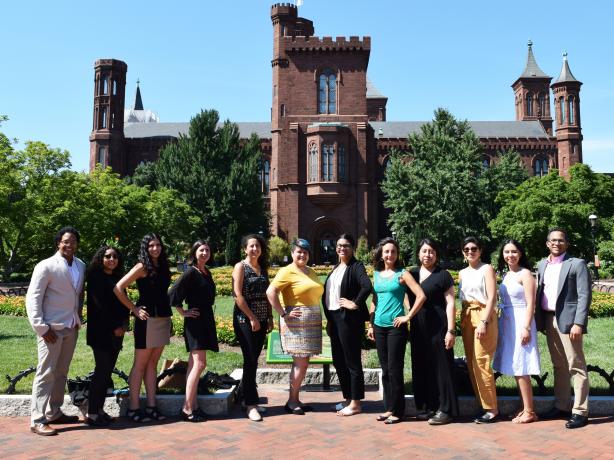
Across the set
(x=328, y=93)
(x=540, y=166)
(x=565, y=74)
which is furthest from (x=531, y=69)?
(x=328, y=93)

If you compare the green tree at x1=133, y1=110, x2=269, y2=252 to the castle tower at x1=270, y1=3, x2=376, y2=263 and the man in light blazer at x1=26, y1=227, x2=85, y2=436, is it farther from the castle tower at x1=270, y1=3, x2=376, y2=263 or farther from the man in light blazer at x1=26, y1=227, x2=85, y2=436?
the man in light blazer at x1=26, y1=227, x2=85, y2=436

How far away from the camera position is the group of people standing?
209 inches

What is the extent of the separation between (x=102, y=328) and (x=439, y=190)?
32.2 m

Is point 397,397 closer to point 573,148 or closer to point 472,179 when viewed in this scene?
point 472,179

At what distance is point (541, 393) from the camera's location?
6031mm

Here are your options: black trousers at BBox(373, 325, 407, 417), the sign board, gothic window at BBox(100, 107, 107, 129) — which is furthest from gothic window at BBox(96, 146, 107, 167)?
black trousers at BBox(373, 325, 407, 417)

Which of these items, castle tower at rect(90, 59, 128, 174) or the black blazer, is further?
castle tower at rect(90, 59, 128, 174)

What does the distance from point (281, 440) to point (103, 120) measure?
5395 cm

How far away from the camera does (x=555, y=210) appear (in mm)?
26359

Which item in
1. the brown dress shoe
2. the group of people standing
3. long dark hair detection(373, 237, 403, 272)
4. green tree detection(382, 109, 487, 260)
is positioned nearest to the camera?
the brown dress shoe

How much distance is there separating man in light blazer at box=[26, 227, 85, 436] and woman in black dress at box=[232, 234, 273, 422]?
1.70 meters

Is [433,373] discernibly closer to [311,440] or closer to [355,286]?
[355,286]

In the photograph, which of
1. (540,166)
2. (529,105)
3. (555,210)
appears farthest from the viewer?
(529,105)

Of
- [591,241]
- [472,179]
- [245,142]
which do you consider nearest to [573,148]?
[472,179]
